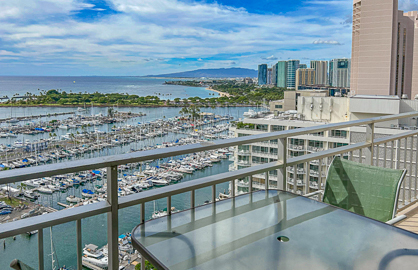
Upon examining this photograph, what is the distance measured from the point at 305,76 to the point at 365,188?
147ft

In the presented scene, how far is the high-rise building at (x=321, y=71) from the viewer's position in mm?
42656

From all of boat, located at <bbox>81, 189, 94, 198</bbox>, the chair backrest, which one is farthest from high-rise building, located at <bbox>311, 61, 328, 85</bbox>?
the chair backrest

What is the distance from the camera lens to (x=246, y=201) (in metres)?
1.48

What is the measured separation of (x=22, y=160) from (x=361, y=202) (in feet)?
69.4

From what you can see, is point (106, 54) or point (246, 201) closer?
point (246, 201)

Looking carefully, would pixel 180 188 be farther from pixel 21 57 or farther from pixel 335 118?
pixel 21 57

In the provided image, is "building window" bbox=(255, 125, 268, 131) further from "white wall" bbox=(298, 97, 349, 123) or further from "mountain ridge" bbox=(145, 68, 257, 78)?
"mountain ridge" bbox=(145, 68, 257, 78)

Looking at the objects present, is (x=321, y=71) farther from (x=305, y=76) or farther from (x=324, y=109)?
(x=324, y=109)

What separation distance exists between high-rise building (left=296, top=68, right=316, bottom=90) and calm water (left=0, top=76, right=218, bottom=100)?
514 inches

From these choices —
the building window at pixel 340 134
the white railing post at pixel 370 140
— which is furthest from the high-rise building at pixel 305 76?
the white railing post at pixel 370 140

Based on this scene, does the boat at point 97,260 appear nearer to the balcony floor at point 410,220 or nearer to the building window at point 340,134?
the balcony floor at point 410,220

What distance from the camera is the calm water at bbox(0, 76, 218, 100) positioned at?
40.3 metres

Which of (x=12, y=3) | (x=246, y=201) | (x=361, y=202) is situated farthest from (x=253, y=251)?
(x=12, y=3)

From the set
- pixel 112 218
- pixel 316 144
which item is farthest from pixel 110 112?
pixel 112 218
